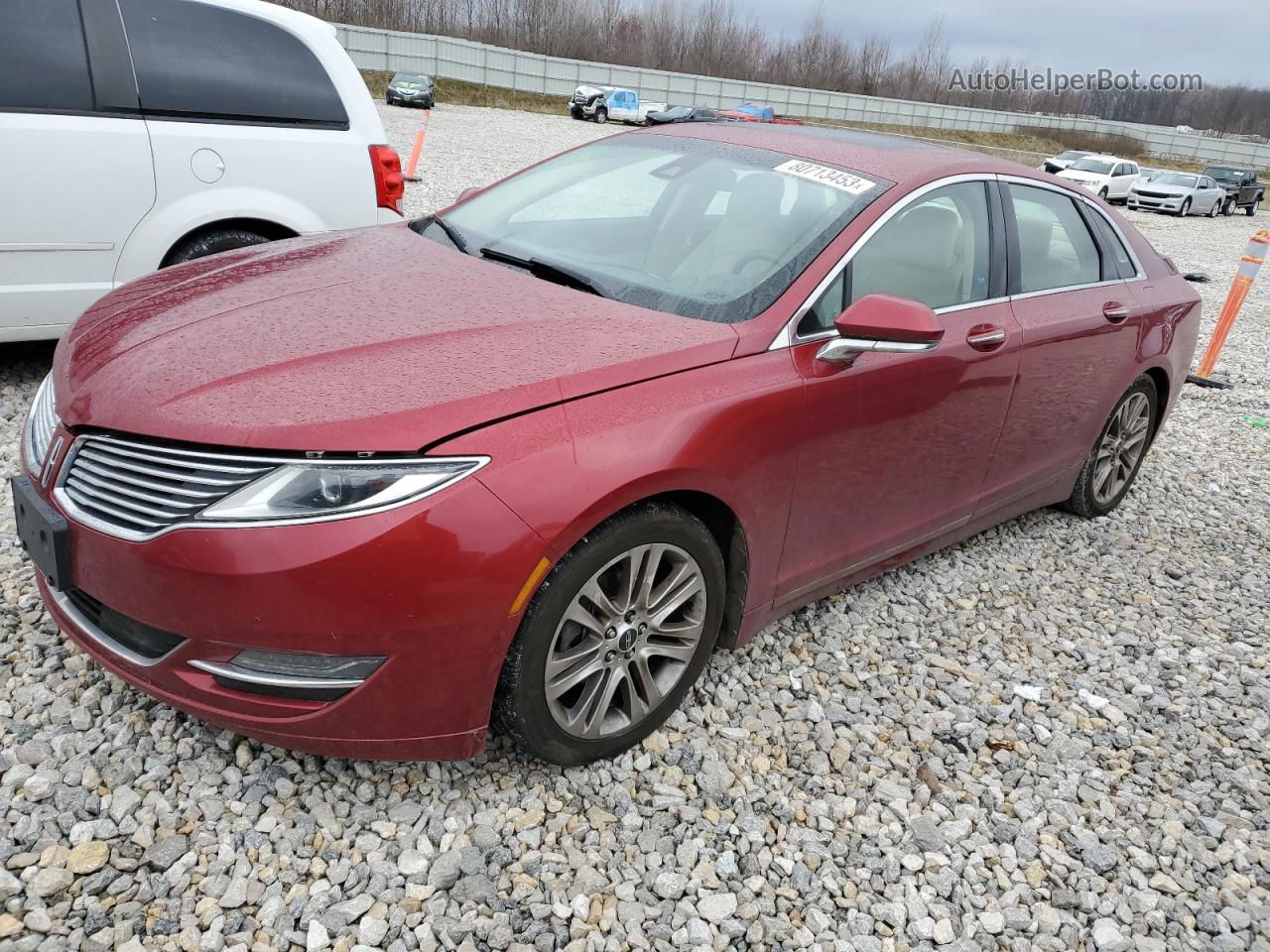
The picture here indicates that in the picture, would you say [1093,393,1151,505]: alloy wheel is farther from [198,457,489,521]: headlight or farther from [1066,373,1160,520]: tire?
[198,457,489,521]: headlight

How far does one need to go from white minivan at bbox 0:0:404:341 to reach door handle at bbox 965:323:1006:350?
3.28 m

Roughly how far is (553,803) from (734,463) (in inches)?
39.9

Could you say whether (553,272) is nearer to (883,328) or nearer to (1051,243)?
(883,328)

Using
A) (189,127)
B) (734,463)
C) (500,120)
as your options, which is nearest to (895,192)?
(734,463)

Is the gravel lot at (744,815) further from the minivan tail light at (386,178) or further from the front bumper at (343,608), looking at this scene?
the minivan tail light at (386,178)

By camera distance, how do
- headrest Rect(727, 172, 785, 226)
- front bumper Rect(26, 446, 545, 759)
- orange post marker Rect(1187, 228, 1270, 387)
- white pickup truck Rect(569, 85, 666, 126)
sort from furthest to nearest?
white pickup truck Rect(569, 85, 666, 126), orange post marker Rect(1187, 228, 1270, 387), headrest Rect(727, 172, 785, 226), front bumper Rect(26, 446, 545, 759)

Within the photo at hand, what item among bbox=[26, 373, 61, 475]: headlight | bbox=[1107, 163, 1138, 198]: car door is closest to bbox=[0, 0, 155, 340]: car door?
bbox=[26, 373, 61, 475]: headlight

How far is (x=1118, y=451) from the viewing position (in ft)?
15.2

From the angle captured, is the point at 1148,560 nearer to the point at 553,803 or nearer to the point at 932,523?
the point at 932,523

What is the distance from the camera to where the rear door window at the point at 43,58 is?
4.13m

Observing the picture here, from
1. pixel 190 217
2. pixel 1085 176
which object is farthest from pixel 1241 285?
pixel 1085 176

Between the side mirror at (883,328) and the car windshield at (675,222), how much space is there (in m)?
0.23

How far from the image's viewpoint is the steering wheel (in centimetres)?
286

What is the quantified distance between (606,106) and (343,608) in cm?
4093
